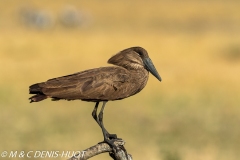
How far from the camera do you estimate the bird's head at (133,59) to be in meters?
4.95

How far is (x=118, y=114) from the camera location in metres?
15.7

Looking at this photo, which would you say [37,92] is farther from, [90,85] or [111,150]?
[111,150]

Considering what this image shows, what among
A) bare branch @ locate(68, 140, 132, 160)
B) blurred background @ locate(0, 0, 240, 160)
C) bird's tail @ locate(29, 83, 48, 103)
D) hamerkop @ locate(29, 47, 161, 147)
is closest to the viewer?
bird's tail @ locate(29, 83, 48, 103)

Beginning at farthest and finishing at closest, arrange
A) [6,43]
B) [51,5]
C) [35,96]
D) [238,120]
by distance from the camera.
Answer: [51,5]
[6,43]
[238,120]
[35,96]

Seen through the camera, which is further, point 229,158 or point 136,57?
point 229,158

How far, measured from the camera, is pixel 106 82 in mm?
4844

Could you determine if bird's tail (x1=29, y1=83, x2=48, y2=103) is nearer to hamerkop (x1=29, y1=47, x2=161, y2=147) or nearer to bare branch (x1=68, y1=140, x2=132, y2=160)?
hamerkop (x1=29, y1=47, x2=161, y2=147)

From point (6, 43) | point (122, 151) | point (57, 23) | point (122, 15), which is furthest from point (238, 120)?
point (122, 15)

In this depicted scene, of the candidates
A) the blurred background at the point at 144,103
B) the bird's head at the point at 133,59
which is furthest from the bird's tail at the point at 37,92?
the blurred background at the point at 144,103

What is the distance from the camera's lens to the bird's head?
495 centimetres

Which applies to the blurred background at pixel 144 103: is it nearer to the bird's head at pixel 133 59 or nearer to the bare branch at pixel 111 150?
the bare branch at pixel 111 150

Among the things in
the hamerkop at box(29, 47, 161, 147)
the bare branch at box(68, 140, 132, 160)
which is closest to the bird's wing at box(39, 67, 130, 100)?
the hamerkop at box(29, 47, 161, 147)

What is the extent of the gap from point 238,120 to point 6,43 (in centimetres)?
1235

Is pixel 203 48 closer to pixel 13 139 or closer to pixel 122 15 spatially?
pixel 13 139
